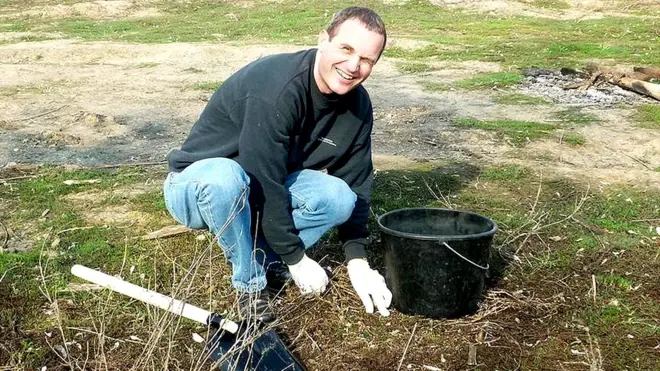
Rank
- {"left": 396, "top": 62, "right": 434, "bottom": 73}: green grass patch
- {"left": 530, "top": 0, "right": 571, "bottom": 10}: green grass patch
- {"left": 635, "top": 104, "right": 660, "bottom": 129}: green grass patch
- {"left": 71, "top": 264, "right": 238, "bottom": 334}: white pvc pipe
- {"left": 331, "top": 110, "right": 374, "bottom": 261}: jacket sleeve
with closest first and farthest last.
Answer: {"left": 71, "top": 264, "right": 238, "bottom": 334}: white pvc pipe, {"left": 331, "top": 110, "right": 374, "bottom": 261}: jacket sleeve, {"left": 635, "top": 104, "right": 660, "bottom": 129}: green grass patch, {"left": 396, "top": 62, "right": 434, "bottom": 73}: green grass patch, {"left": 530, "top": 0, "right": 571, "bottom": 10}: green grass patch

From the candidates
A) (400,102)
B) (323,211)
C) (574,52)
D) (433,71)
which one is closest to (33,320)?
(323,211)

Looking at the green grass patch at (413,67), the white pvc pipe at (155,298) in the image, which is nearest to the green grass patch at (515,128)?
the green grass patch at (413,67)

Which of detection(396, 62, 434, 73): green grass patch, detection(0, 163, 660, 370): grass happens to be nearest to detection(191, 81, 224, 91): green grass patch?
detection(396, 62, 434, 73): green grass patch

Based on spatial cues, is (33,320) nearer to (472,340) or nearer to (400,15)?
(472,340)

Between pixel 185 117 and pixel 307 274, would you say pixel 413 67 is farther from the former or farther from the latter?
pixel 307 274

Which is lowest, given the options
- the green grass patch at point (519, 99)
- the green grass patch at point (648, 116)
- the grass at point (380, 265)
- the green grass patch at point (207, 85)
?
the green grass patch at point (207, 85)

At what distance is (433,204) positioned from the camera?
173 inches

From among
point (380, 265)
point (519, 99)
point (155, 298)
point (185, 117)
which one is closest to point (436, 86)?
point (519, 99)

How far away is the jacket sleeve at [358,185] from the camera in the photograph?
3.19 meters

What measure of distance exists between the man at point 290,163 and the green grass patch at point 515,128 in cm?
305

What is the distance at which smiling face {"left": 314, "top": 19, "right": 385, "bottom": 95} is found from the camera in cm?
277

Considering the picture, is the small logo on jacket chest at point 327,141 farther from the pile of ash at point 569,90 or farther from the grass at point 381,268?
the pile of ash at point 569,90

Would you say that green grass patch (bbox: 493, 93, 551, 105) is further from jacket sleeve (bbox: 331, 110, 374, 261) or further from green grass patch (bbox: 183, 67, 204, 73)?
jacket sleeve (bbox: 331, 110, 374, 261)

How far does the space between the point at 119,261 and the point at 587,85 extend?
6.08 m
